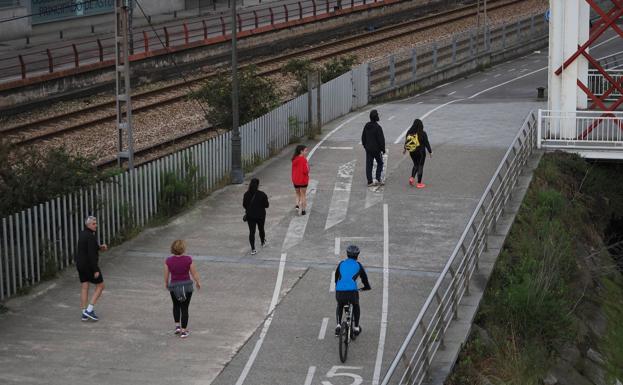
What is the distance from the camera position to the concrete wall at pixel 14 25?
5109cm

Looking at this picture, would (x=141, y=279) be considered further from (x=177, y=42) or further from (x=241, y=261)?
(x=177, y=42)

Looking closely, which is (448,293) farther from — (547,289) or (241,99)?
(241,99)

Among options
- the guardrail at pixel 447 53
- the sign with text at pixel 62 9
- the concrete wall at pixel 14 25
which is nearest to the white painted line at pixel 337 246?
the guardrail at pixel 447 53

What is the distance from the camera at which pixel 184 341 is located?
15266 millimetres

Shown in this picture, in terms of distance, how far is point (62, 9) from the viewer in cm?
5509

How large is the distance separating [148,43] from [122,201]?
28333mm

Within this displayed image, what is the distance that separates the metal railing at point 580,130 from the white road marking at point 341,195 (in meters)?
4.41

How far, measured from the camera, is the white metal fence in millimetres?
17297

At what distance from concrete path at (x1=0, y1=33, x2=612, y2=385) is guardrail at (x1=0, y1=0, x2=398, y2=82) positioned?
11242 mm

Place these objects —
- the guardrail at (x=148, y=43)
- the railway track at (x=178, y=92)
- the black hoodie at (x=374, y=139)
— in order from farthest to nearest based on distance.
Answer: the guardrail at (x=148, y=43) < the railway track at (x=178, y=92) < the black hoodie at (x=374, y=139)

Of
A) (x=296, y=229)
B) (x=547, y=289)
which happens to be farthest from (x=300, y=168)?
(x=547, y=289)

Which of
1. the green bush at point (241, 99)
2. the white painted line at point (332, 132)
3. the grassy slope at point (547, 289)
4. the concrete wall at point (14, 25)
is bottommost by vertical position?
the grassy slope at point (547, 289)

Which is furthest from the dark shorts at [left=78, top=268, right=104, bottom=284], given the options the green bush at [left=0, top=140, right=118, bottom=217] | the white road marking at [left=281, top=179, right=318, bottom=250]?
the white road marking at [left=281, top=179, right=318, bottom=250]

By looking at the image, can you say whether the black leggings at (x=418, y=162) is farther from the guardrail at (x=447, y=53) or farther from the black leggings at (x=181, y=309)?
the guardrail at (x=447, y=53)
